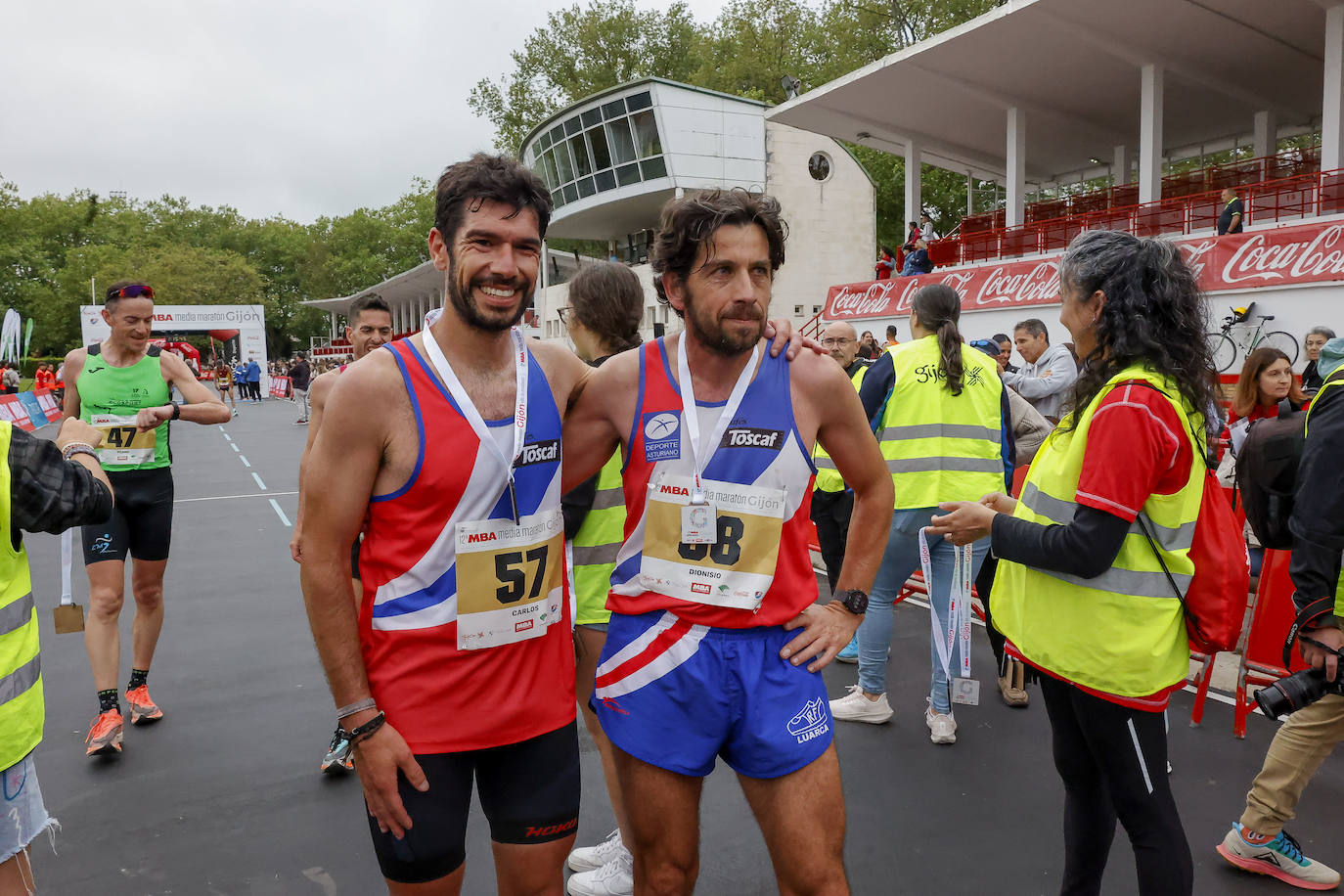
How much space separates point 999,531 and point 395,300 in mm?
81426

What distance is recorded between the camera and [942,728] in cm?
415

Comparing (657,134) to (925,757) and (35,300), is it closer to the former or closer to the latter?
(925,757)

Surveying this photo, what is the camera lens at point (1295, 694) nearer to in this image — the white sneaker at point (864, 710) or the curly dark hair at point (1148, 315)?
the curly dark hair at point (1148, 315)

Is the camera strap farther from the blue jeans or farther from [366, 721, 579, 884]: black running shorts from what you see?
[366, 721, 579, 884]: black running shorts

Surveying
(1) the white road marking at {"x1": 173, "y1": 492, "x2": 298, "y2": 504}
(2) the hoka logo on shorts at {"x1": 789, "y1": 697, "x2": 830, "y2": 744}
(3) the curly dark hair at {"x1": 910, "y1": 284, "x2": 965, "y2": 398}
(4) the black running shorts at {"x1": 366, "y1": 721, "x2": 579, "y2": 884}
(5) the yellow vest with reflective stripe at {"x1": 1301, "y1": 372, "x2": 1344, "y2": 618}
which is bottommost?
(1) the white road marking at {"x1": 173, "y1": 492, "x2": 298, "y2": 504}

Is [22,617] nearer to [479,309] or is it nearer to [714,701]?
[479,309]

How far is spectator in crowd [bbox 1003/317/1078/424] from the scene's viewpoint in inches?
246

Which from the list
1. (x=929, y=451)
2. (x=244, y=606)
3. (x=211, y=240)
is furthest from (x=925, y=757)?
(x=211, y=240)

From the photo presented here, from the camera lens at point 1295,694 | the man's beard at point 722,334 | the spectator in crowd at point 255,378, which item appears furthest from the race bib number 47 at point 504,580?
the spectator in crowd at point 255,378

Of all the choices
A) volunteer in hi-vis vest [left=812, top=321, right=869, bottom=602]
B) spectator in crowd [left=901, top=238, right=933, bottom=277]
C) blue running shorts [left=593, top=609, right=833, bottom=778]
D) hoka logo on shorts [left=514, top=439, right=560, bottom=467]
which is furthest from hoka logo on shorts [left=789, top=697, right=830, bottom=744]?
spectator in crowd [left=901, top=238, right=933, bottom=277]

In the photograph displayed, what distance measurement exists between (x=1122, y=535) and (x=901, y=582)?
2.24 m

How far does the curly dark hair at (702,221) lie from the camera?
2.13 m

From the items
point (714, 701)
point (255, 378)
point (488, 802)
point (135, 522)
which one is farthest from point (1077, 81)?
point (255, 378)

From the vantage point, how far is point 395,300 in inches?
3088
